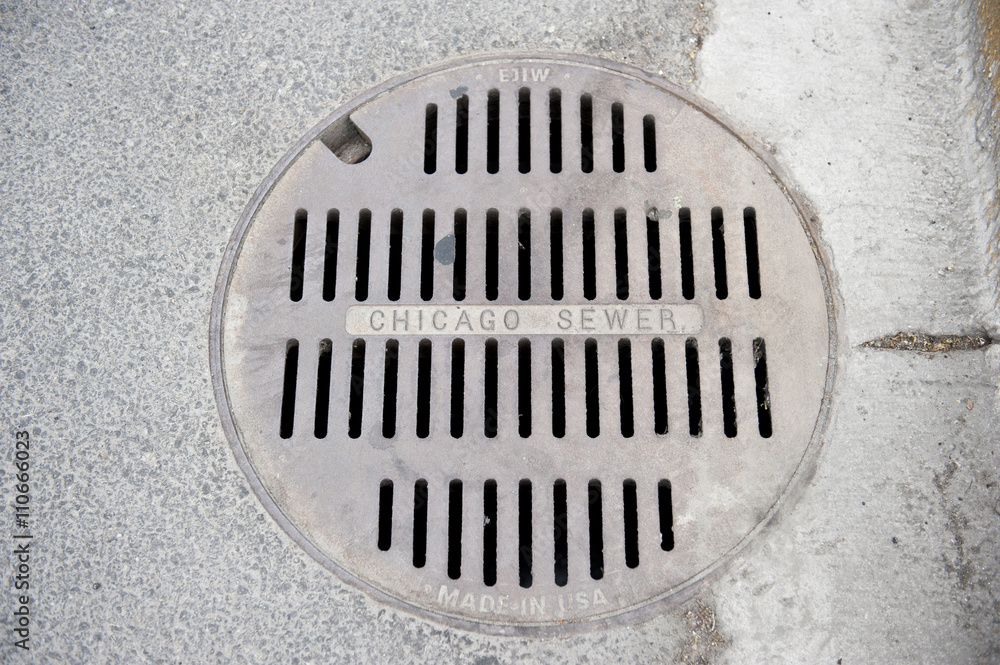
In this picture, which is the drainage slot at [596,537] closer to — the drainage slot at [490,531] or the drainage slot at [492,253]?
the drainage slot at [490,531]

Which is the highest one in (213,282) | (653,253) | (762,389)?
(653,253)

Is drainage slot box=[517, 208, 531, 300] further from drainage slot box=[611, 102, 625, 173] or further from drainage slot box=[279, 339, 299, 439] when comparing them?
drainage slot box=[279, 339, 299, 439]

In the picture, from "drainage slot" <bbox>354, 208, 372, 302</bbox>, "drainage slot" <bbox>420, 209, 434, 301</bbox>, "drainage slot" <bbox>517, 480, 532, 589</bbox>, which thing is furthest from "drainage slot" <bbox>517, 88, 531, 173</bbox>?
"drainage slot" <bbox>517, 480, 532, 589</bbox>

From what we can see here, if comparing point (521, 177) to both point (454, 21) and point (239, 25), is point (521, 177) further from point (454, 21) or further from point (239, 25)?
point (239, 25)

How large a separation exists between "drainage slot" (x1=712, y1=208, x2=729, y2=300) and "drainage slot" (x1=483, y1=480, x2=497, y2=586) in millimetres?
623

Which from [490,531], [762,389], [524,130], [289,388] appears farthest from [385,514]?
[524,130]

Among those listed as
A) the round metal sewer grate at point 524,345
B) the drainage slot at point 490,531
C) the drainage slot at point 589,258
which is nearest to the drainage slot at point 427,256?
the round metal sewer grate at point 524,345

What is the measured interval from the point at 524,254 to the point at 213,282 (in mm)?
664

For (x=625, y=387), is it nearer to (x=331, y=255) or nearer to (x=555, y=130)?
(x=555, y=130)

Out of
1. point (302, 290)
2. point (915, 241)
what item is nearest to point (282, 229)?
point (302, 290)

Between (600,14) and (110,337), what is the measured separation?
1.28m

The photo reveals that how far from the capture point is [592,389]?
1.46 meters

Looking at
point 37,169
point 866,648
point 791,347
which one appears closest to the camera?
point 866,648

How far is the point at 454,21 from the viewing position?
160 centimetres
